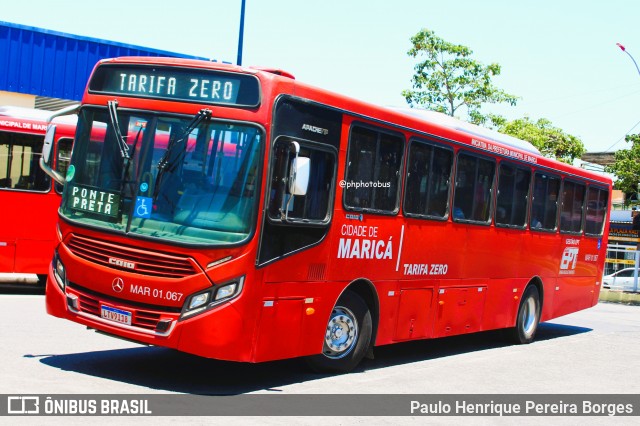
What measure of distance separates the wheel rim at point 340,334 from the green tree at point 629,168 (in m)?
32.7

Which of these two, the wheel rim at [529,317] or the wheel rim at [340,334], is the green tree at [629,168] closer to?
the wheel rim at [529,317]

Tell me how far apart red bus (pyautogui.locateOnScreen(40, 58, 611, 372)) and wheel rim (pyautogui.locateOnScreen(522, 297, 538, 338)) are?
14.9 ft

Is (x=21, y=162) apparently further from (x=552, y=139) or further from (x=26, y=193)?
(x=552, y=139)

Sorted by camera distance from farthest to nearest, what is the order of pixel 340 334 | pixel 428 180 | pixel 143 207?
pixel 428 180 < pixel 340 334 < pixel 143 207

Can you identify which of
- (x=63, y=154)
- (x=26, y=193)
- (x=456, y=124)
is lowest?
(x=26, y=193)

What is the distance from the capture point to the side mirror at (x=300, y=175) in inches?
338

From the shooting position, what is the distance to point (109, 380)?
8.59 m

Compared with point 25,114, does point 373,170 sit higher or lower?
lower

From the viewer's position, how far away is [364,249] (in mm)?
10398

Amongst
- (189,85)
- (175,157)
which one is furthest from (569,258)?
(175,157)

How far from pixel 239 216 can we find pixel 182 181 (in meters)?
0.64

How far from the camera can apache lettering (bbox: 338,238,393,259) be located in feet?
32.8

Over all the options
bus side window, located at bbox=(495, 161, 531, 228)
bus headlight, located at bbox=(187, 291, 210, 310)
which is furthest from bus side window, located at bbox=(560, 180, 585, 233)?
bus headlight, located at bbox=(187, 291, 210, 310)
